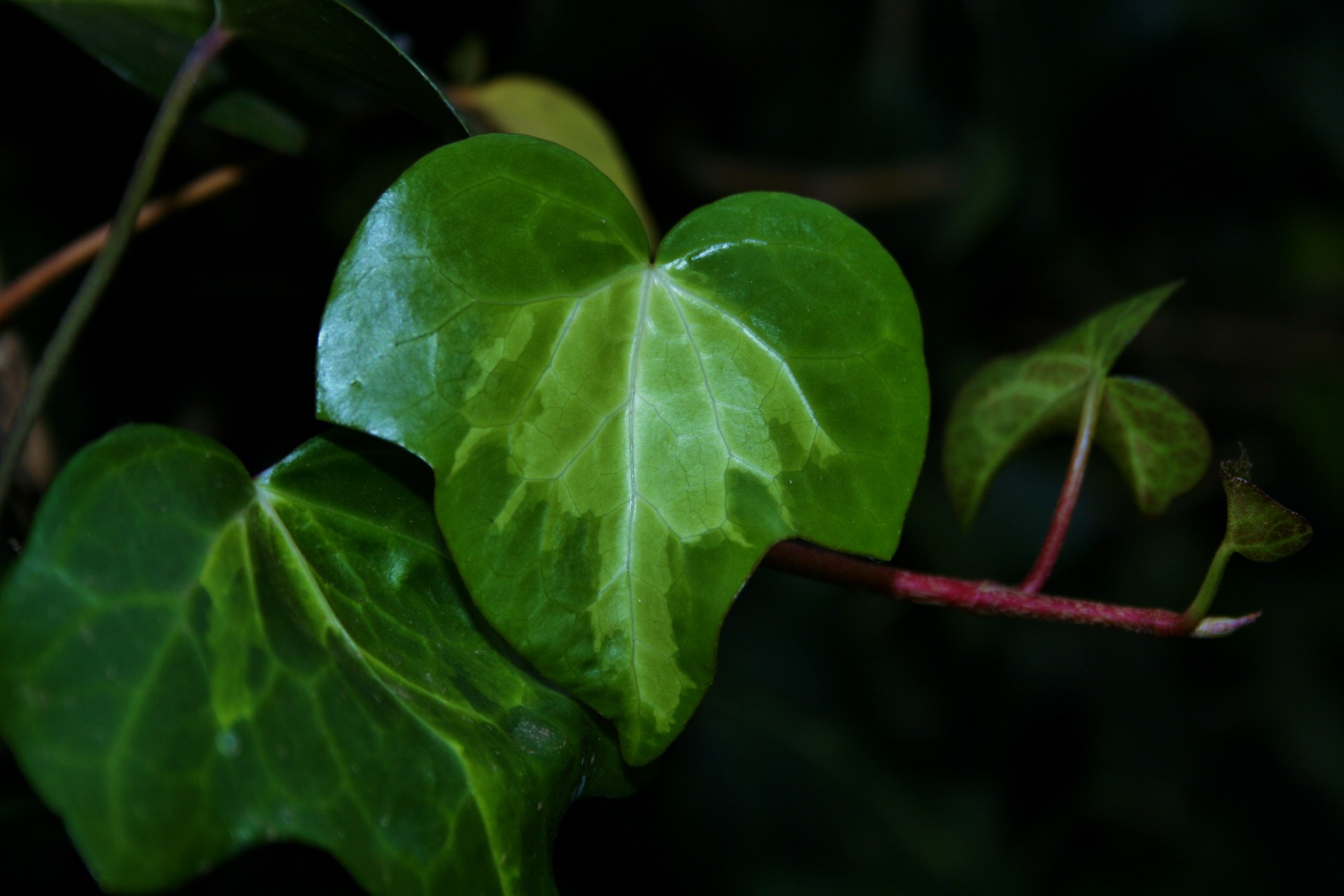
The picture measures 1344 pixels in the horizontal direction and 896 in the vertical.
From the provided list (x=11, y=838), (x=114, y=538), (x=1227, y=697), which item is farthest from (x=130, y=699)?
(x=1227, y=697)

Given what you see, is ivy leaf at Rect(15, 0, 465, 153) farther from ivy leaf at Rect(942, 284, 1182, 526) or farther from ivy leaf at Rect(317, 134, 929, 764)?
ivy leaf at Rect(942, 284, 1182, 526)

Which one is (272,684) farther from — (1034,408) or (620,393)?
(1034,408)

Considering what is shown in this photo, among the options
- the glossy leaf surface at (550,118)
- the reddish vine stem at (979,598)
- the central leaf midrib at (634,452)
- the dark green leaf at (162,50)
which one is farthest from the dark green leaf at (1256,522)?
the dark green leaf at (162,50)

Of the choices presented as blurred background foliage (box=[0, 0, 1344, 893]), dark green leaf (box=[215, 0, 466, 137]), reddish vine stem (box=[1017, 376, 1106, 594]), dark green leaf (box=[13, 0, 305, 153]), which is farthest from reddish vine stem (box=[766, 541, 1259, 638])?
blurred background foliage (box=[0, 0, 1344, 893])

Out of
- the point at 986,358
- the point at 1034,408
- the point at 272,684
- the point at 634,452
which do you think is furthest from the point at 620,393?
the point at 986,358

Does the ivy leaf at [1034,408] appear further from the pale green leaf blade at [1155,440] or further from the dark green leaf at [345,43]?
the dark green leaf at [345,43]
